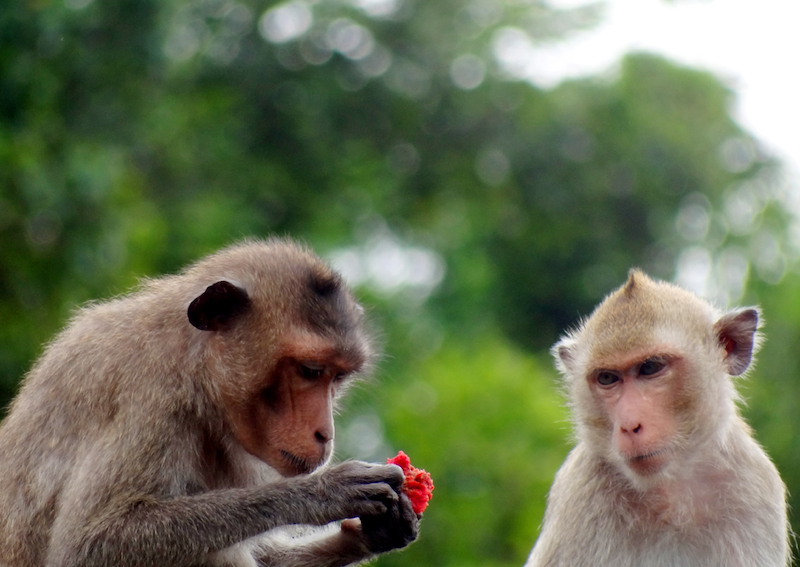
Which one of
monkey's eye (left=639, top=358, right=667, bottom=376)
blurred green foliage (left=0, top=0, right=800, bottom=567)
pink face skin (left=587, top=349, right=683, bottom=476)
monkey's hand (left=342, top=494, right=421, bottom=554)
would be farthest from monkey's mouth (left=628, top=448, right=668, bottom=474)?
blurred green foliage (left=0, top=0, right=800, bottom=567)

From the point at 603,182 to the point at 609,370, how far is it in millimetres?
19889

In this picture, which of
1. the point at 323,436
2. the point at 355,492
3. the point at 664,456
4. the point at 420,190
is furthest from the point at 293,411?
the point at 420,190

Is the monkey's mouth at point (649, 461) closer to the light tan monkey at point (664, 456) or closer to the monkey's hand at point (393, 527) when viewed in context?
the light tan monkey at point (664, 456)

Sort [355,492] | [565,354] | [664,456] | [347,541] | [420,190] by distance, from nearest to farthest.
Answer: [355,492] < [664,456] < [347,541] < [565,354] < [420,190]

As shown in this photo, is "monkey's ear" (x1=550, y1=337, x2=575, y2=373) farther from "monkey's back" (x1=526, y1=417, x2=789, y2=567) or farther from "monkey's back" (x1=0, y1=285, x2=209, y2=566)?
"monkey's back" (x1=0, y1=285, x2=209, y2=566)

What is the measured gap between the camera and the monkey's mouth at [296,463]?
400cm

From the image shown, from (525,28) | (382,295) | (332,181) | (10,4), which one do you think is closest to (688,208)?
(525,28)

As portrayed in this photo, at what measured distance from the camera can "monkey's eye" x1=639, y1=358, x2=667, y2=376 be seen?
4395 millimetres

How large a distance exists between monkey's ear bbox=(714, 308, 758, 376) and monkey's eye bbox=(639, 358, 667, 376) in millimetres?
427

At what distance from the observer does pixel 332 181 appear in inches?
790

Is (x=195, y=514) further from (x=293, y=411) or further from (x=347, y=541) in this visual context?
(x=347, y=541)

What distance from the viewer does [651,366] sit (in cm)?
441

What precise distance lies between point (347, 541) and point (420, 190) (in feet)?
61.8

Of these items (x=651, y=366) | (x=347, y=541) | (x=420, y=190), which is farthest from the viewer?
(x=420, y=190)
